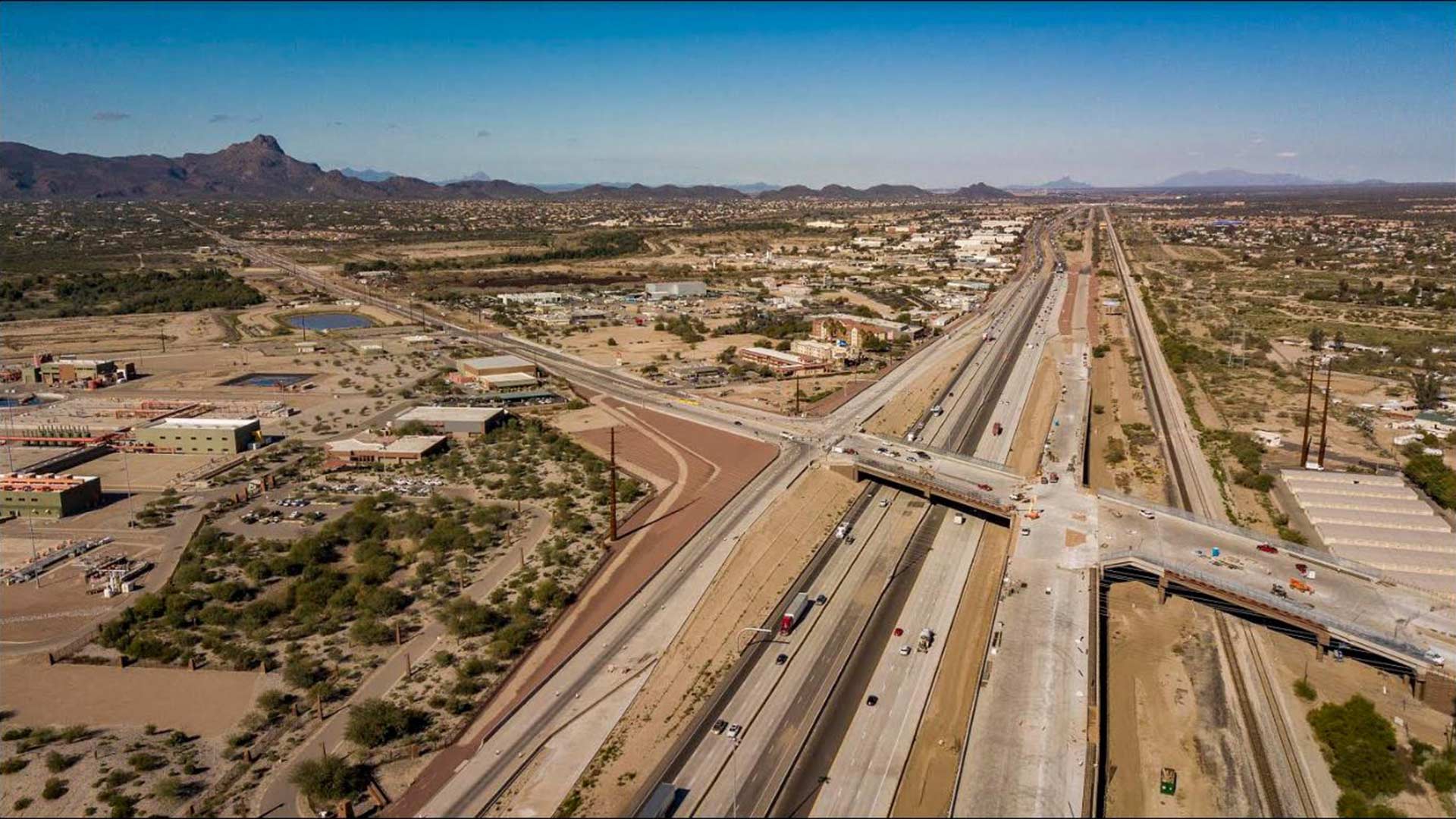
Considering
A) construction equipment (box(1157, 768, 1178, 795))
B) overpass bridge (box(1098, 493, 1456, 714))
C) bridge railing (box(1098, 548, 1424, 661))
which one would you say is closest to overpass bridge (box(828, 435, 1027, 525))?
overpass bridge (box(1098, 493, 1456, 714))

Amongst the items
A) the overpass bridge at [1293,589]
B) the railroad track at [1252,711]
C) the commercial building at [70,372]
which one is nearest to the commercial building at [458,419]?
the commercial building at [70,372]

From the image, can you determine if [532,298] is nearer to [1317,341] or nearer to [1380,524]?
[1317,341]

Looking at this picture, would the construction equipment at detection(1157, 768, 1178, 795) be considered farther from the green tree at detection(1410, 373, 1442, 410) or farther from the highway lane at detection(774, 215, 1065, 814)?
the green tree at detection(1410, 373, 1442, 410)

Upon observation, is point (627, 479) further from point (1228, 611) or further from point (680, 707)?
point (1228, 611)

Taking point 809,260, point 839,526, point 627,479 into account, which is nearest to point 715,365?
point 627,479

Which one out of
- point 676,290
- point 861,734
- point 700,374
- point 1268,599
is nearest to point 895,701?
point 861,734

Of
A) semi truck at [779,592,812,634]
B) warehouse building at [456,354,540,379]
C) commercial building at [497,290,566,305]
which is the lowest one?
semi truck at [779,592,812,634]
